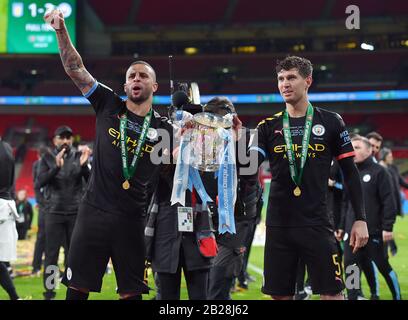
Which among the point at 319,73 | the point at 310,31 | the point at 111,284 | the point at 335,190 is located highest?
the point at 310,31

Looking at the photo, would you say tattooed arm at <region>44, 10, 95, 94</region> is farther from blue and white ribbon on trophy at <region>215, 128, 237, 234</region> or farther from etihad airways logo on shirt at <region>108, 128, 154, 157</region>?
blue and white ribbon on trophy at <region>215, 128, 237, 234</region>

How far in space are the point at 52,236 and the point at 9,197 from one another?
1068mm

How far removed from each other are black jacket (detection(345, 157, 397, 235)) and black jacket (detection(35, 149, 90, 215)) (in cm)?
351

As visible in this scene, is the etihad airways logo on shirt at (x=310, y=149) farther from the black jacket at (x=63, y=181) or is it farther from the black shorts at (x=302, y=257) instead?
the black jacket at (x=63, y=181)

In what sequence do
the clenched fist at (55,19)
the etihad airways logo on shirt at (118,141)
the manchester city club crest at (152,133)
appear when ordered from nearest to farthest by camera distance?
the clenched fist at (55,19) < the etihad airways logo on shirt at (118,141) < the manchester city club crest at (152,133)

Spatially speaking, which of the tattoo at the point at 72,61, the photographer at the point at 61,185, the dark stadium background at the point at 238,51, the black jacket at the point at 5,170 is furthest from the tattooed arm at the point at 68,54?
the dark stadium background at the point at 238,51

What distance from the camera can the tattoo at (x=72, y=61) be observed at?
14.4 feet

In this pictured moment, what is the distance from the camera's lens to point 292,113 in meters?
4.65

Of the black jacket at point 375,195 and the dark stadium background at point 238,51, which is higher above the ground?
the dark stadium background at point 238,51

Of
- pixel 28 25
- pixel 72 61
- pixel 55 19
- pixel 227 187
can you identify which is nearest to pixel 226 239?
pixel 227 187

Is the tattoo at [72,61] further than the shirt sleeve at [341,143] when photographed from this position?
No
